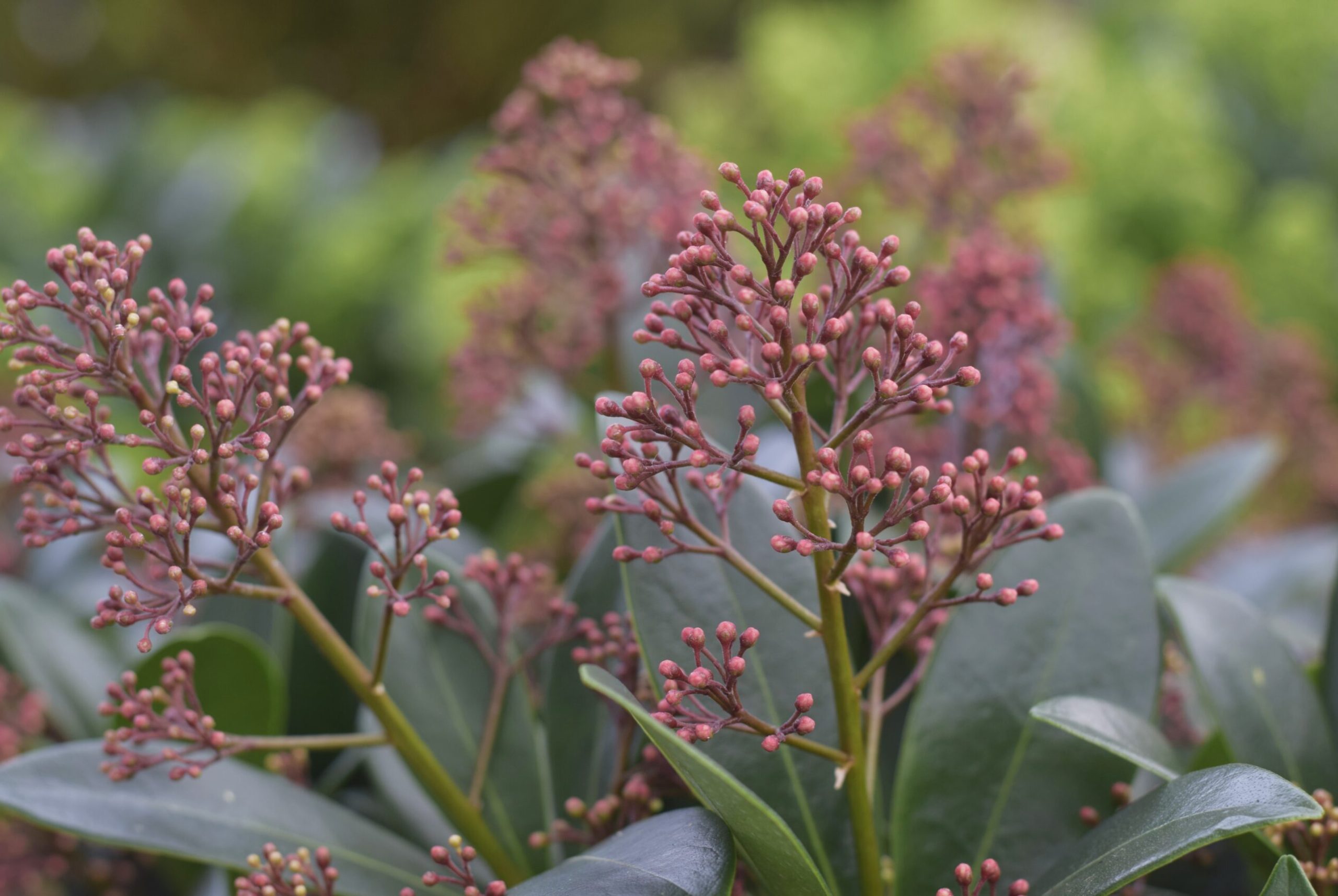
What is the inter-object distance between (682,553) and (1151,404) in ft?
6.05

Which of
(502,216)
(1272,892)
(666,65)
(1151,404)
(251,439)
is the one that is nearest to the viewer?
(1272,892)

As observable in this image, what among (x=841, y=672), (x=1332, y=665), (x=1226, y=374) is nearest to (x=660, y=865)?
(x=841, y=672)

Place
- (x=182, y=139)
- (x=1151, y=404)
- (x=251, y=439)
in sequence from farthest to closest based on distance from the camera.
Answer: (x=182, y=139) < (x=1151, y=404) < (x=251, y=439)

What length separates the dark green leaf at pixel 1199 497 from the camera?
1.78m

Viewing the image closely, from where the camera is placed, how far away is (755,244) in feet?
2.70


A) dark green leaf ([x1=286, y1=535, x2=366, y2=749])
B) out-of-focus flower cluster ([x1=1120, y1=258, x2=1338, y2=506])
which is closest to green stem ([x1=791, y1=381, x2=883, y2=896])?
dark green leaf ([x1=286, y1=535, x2=366, y2=749])

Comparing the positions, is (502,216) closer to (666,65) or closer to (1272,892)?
(1272,892)

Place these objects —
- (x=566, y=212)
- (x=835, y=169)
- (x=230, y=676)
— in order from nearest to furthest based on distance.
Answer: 1. (x=230, y=676)
2. (x=566, y=212)
3. (x=835, y=169)

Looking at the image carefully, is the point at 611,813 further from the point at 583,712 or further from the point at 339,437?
the point at 339,437

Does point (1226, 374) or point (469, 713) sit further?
point (1226, 374)

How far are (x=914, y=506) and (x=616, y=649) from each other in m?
0.39

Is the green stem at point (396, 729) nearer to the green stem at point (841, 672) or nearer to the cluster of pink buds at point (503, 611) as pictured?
the cluster of pink buds at point (503, 611)

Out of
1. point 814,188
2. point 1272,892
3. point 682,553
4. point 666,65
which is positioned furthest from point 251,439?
point 666,65

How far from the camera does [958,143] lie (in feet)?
7.16
